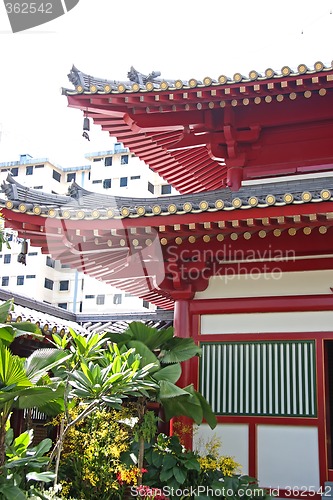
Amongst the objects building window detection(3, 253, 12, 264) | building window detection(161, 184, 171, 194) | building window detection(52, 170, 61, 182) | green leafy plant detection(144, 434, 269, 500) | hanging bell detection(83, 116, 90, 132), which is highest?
building window detection(52, 170, 61, 182)

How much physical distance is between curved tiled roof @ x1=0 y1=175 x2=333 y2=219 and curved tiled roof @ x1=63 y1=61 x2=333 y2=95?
1579 millimetres

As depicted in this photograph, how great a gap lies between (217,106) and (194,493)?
17.7ft

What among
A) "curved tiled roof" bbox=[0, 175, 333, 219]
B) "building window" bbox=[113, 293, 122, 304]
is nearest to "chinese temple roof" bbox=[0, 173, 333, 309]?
"curved tiled roof" bbox=[0, 175, 333, 219]

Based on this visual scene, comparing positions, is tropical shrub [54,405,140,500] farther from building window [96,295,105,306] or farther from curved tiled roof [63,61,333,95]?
building window [96,295,105,306]

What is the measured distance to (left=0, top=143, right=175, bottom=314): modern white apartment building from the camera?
46875 millimetres

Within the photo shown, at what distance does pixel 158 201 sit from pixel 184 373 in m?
2.60

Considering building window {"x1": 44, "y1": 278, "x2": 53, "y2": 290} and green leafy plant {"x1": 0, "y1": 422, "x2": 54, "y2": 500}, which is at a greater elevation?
building window {"x1": 44, "y1": 278, "x2": 53, "y2": 290}

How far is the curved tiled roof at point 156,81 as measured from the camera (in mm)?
8133

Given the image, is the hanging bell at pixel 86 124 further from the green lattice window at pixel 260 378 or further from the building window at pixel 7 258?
the building window at pixel 7 258

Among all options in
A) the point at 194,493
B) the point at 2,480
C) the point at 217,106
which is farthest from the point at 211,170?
the point at 2,480

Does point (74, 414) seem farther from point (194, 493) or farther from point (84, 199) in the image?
point (84, 199)

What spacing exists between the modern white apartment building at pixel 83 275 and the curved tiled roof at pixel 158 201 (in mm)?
35419

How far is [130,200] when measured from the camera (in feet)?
30.3

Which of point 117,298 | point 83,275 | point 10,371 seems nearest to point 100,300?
point 117,298
